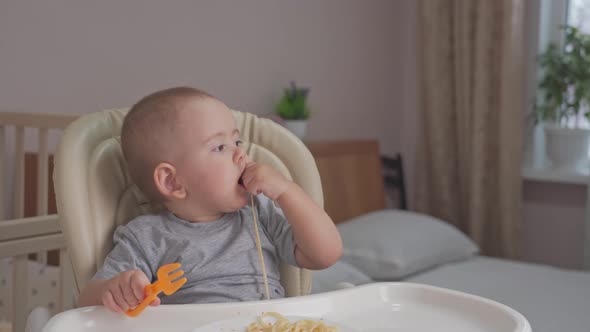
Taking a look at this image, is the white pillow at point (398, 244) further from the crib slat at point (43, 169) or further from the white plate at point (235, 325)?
the white plate at point (235, 325)

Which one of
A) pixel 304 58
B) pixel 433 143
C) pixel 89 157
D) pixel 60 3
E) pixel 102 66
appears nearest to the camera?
pixel 89 157

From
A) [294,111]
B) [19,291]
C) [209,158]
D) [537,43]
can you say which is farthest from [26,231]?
[537,43]

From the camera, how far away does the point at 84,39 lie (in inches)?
81.7

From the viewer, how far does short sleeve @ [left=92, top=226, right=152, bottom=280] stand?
1.06m

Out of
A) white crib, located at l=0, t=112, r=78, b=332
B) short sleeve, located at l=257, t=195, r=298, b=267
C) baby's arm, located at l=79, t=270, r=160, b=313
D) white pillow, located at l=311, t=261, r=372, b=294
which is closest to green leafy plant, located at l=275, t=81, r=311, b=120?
white pillow, located at l=311, t=261, r=372, b=294

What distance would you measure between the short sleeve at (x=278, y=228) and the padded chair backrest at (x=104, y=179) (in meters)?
0.07

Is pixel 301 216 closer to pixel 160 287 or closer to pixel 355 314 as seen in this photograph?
pixel 355 314

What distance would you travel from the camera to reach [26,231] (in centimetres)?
137

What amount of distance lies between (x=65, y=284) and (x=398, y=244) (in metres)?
1.27

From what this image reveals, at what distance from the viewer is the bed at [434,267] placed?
2.01 m

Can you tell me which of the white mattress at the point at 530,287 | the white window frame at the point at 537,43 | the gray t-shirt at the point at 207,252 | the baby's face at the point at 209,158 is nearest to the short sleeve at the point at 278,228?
the gray t-shirt at the point at 207,252

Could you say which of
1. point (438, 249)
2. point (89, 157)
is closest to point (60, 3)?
point (89, 157)

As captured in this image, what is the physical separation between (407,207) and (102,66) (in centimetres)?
183

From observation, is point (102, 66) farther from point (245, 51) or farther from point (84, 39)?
point (245, 51)
